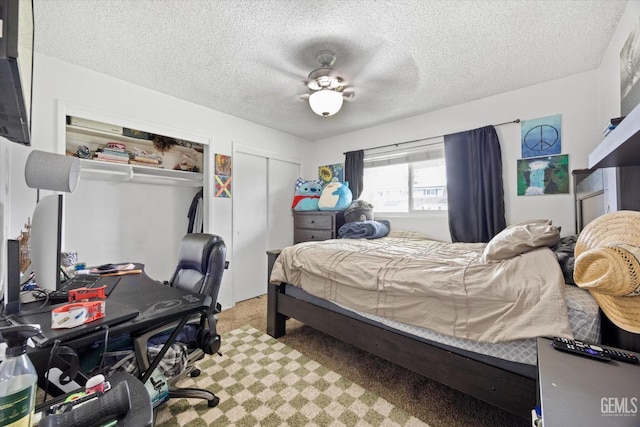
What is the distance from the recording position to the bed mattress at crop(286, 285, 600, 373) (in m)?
1.05

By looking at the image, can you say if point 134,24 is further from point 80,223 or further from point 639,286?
point 639,286

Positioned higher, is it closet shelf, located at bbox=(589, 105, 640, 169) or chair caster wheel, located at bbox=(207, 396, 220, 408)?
closet shelf, located at bbox=(589, 105, 640, 169)

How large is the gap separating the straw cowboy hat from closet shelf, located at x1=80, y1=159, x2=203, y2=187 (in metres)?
3.31

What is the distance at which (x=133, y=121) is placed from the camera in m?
2.47

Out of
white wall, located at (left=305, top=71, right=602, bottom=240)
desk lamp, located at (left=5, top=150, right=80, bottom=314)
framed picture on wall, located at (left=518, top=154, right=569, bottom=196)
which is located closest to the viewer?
desk lamp, located at (left=5, top=150, right=80, bottom=314)

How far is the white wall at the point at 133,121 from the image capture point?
1992 mm

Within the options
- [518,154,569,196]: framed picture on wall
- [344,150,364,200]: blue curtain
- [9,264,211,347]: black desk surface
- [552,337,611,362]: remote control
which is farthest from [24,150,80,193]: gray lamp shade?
[518,154,569,196]: framed picture on wall

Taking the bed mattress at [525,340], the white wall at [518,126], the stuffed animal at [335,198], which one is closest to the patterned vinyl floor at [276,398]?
the bed mattress at [525,340]

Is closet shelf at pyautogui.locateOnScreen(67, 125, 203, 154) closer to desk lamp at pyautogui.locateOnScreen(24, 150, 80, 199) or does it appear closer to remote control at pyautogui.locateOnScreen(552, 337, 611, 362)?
desk lamp at pyautogui.locateOnScreen(24, 150, 80, 199)

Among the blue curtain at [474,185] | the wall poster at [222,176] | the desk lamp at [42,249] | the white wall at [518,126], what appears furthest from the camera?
the wall poster at [222,176]

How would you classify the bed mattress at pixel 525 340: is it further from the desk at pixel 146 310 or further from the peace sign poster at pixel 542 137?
the peace sign poster at pixel 542 137

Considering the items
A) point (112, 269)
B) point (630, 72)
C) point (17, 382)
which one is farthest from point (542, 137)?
point (112, 269)

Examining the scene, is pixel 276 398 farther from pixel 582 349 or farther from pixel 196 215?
pixel 196 215

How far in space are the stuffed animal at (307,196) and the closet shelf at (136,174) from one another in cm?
132
